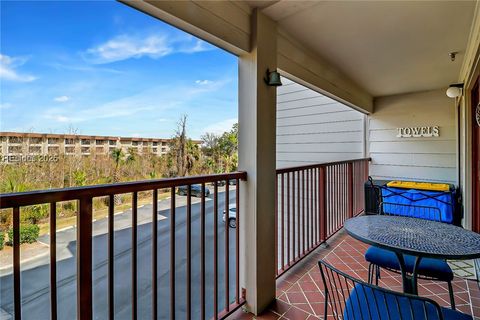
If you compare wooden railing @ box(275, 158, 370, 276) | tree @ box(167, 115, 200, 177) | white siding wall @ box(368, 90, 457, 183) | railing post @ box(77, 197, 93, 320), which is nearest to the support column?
wooden railing @ box(275, 158, 370, 276)

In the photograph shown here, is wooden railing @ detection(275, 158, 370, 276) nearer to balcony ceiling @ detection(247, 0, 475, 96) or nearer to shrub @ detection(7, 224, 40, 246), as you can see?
balcony ceiling @ detection(247, 0, 475, 96)

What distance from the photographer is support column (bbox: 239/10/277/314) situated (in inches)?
76.5

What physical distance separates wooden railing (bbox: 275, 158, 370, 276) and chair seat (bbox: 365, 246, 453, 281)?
936 mm

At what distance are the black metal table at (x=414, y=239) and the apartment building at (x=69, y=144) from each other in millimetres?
2906

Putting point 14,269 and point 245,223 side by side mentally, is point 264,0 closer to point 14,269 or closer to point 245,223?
point 245,223

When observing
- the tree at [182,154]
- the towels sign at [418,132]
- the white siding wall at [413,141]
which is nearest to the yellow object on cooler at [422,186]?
the white siding wall at [413,141]

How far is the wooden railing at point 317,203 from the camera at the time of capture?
109 inches

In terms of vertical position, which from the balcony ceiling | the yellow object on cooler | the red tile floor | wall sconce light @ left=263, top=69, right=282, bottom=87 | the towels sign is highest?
the balcony ceiling

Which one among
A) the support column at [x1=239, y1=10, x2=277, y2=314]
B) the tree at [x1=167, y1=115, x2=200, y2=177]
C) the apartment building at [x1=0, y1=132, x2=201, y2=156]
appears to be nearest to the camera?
the support column at [x1=239, y1=10, x2=277, y2=314]

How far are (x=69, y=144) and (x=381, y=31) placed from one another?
421 centimetres

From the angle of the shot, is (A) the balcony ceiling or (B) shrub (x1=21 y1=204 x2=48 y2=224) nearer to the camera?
(B) shrub (x1=21 y1=204 x2=48 y2=224)

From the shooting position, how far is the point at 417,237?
1493mm

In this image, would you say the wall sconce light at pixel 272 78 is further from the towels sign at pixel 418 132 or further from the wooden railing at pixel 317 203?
the towels sign at pixel 418 132

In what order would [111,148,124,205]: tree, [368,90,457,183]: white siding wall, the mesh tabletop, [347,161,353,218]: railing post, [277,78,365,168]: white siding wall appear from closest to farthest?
the mesh tabletop → [111,148,124,205]: tree → [347,161,353,218]: railing post → [368,90,457,183]: white siding wall → [277,78,365,168]: white siding wall
